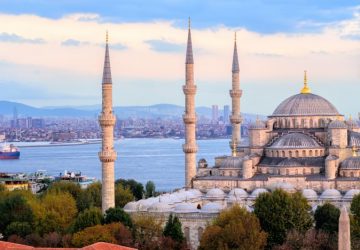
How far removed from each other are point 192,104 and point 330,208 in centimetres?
1238

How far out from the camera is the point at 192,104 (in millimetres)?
48094

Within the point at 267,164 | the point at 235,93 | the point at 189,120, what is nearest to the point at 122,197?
the point at 189,120

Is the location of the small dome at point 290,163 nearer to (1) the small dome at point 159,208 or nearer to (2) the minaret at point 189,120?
(2) the minaret at point 189,120

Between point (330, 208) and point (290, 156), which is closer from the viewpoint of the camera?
point (330, 208)

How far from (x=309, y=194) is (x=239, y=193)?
307 cm

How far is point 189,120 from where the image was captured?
47.5m

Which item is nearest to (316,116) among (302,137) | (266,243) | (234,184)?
(302,137)

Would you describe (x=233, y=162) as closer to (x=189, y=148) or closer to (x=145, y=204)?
(x=189, y=148)

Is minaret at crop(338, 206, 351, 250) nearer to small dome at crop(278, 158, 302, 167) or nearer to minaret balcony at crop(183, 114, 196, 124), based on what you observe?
small dome at crop(278, 158, 302, 167)

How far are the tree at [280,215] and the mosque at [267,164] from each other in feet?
10.4

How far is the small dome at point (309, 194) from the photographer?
138ft

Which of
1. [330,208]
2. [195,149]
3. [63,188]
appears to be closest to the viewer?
[330,208]

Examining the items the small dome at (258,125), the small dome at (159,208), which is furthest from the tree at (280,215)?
the small dome at (258,125)

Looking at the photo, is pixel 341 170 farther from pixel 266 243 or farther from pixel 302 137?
pixel 266 243
